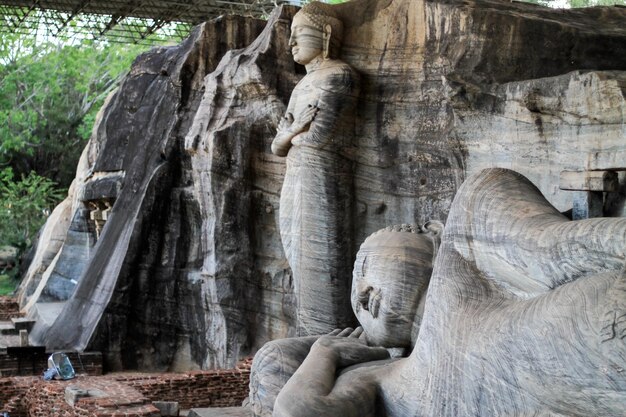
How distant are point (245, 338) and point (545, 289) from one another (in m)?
6.41

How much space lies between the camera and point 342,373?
19.0 feet

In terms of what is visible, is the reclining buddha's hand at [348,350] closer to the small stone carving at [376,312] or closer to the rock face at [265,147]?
the small stone carving at [376,312]

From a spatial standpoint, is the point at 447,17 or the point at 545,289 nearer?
the point at 545,289

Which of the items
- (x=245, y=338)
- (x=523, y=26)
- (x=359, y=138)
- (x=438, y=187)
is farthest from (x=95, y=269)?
(x=523, y=26)

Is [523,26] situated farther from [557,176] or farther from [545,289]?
[545,289]

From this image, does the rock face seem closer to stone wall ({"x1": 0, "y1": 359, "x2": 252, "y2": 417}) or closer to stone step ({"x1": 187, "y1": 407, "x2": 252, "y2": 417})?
stone wall ({"x1": 0, "y1": 359, "x2": 252, "y2": 417})

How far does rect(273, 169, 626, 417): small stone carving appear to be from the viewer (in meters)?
4.32

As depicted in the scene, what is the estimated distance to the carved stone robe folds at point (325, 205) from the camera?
9172 millimetres

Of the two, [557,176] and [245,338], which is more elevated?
[557,176]

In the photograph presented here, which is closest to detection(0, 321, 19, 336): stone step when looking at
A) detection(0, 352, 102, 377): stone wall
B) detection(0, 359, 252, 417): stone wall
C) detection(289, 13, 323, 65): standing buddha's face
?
detection(0, 352, 102, 377): stone wall

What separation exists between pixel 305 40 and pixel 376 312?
3.69 meters

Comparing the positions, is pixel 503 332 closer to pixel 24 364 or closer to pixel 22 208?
pixel 24 364

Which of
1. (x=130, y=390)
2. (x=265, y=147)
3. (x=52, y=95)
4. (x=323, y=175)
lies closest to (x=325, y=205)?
(x=323, y=175)

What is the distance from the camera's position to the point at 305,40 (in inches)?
368
